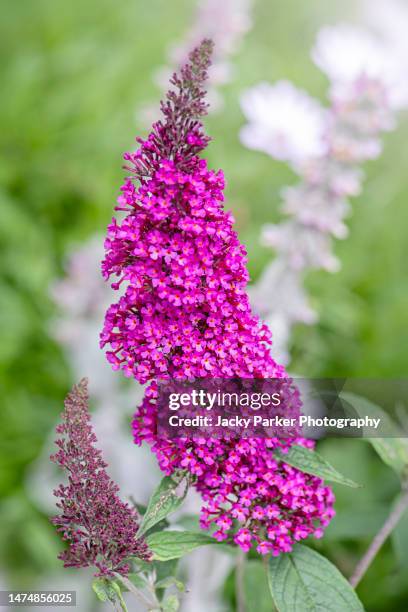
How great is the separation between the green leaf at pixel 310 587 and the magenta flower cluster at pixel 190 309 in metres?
0.04

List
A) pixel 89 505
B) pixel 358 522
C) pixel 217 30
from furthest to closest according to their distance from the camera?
pixel 217 30 < pixel 358 522 < pixel 89 505

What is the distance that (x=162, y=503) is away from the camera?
1.02 metres

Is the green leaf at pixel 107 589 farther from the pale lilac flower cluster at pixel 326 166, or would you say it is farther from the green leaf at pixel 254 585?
the pale lilac flower cluster at pixel 326 166

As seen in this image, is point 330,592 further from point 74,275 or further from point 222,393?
point 74,275

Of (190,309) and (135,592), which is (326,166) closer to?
(190,309)

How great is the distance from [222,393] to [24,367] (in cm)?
211

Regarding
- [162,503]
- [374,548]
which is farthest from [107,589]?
[374,548]

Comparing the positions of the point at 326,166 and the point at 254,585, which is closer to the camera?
the point at 254,585

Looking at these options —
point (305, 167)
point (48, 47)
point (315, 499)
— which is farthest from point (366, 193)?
point (315, 499)

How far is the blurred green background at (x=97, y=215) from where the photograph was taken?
107 inches

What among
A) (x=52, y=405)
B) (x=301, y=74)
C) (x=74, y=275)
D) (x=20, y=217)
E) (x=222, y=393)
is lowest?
(x=222, y=393)

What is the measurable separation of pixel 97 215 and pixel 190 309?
86.3 inches

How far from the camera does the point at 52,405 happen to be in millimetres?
2930

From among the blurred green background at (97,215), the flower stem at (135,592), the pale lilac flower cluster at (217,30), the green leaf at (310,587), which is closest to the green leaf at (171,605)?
the flower stem at (135,592)
